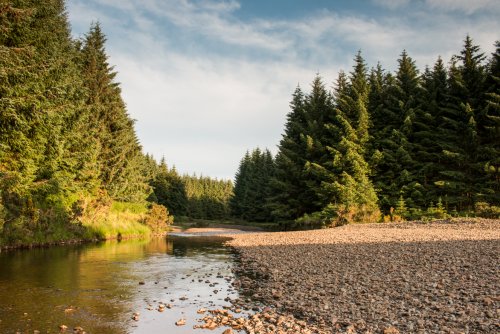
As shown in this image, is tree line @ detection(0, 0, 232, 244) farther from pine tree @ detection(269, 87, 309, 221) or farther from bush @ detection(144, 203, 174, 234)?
pine tree @ detection(269, 87, 309, 221)

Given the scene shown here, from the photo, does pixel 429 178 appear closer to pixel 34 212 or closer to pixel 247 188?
pixel 34 212

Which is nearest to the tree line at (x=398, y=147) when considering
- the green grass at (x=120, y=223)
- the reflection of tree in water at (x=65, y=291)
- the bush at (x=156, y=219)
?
the bush at (x=156, y=219)

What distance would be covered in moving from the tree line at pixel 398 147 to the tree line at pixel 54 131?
70.0 feet

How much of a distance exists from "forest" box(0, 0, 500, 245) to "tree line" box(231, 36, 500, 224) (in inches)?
6.1

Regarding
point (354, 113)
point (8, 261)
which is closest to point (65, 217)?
point (8, 261)

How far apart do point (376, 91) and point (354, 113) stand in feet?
17.1

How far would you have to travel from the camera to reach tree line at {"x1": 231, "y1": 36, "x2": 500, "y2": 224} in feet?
118

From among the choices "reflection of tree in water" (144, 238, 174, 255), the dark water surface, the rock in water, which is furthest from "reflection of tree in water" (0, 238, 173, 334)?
"reflection of tree in water" (144, 238, 174, 255)

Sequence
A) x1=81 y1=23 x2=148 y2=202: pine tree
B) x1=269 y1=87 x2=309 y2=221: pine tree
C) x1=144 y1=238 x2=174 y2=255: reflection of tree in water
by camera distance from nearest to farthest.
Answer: x1=144 y1=238 x2=174 y2=255: reflection of tree in water < x1=81 y1=23 x2=148 y2=202: pine tree < x1=269 y1=87 x2=309 y2=221: pine tree

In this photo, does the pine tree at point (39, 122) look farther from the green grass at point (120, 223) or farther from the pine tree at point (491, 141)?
the pine tree at point (491, 141)

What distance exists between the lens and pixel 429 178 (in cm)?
4134

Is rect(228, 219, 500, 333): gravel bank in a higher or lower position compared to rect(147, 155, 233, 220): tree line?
lower

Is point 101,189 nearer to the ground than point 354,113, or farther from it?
nearer to the ground

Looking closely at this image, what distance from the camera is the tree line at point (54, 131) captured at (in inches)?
733
